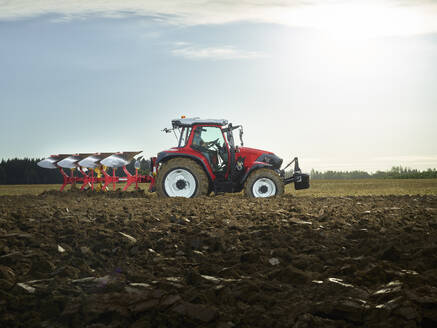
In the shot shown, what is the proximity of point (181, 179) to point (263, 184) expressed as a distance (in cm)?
217

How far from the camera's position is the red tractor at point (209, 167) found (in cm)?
1184

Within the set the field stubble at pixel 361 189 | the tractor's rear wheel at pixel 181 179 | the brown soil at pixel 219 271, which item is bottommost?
the brown soil at pixel 219 271

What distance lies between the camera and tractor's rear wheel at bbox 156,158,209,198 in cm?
1177

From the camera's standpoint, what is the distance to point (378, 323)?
3584 mm

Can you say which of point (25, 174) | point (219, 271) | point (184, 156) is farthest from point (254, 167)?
point (25, 174)

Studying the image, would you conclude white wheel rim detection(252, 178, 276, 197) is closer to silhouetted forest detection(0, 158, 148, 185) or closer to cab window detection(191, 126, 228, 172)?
cab window detection(191, 126, 228, 172)

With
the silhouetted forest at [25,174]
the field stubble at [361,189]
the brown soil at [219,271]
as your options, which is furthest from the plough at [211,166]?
the silhouetted forest at [25,174]

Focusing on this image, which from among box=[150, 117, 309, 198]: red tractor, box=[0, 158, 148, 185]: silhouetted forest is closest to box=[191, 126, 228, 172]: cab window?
box=[150, 117, 309, 198]: red tractor

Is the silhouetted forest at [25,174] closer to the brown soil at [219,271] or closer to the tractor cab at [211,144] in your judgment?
the tractor cab at [211,144]

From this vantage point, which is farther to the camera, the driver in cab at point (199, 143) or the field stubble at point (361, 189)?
the field stubble at point (361, 189)

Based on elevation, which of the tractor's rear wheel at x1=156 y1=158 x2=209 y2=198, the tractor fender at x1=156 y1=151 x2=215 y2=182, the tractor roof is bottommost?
the tractor's rear wheel at x1=156 y1=158 x2=209 y2=198

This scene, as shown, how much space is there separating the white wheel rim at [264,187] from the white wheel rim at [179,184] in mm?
1679

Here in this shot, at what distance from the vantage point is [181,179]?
12.1m

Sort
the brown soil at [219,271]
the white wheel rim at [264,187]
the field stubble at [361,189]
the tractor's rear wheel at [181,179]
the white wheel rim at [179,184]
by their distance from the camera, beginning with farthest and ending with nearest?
the field stubble at [361,189] < the white wheel rim at [179,184] < the white wheel rim at [264,187] < the tractor's rear wheel at [181,179] < the brown soil at [219,271]
